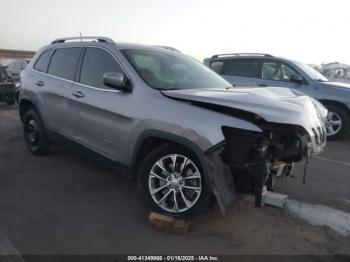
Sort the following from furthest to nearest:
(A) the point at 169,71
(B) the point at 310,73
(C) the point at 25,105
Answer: (B) the point at 310,73 < (C) the point at 25,105 < (A) the point at 169,71

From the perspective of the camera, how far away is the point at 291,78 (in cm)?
832

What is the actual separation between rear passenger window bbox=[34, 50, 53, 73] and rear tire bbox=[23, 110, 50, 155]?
0.71 meters

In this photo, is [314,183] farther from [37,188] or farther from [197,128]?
[37,188]

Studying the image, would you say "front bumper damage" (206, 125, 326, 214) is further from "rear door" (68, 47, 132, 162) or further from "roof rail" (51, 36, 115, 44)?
"roof rail" (51, 36, 115, 44)

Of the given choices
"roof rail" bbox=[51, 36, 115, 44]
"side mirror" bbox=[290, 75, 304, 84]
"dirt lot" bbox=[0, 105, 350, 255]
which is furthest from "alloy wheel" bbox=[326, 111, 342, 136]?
"roof rail" bbox=[51, 36, 115, 44]

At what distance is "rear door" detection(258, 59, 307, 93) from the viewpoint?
833 cm

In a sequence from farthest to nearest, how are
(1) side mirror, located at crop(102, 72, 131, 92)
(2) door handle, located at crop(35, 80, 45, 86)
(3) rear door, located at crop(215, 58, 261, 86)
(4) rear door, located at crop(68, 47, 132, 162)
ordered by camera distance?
(3) rear door, located at crop(215, 58, 261, 86), (2) door handle, located at crop(35, 80, 45, 86), (4) rear door, located at crop(68, 47, 132, 162), (1) side mirror, located at crop(102, 72, 131, 92)

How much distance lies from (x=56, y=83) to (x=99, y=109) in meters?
1.28

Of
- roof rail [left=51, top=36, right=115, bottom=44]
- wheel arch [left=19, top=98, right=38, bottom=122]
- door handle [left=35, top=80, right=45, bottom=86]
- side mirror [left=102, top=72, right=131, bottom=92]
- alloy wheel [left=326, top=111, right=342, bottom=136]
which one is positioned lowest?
alloy wheel [left=326, top=111, right=342, bottom=136]

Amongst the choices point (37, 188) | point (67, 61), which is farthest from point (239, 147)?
point (67, 61)

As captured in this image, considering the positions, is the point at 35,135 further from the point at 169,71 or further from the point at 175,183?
the point at 175,183

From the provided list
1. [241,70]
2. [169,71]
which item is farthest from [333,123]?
[169,71]

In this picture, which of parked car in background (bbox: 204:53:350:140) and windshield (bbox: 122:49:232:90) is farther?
parked car in background (bbox: 204:53:350:140)

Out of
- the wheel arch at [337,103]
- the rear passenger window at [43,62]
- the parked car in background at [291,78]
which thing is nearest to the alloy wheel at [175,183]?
the rear passenger window at [43,62]
